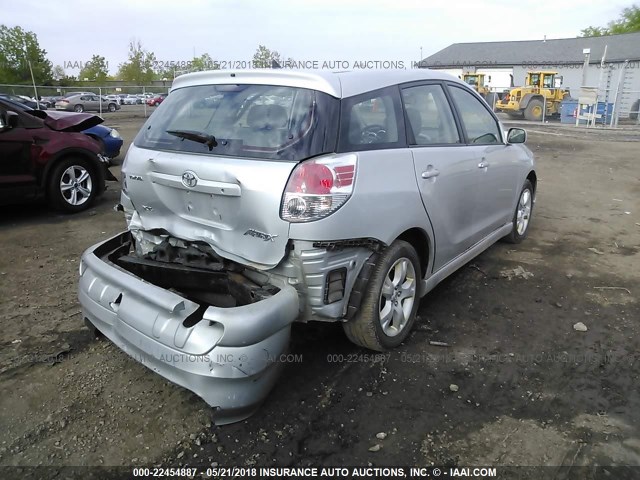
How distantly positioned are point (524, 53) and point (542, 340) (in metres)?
48.4

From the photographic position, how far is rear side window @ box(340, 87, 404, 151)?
3039mm

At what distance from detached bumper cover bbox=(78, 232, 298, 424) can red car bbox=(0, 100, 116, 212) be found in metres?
4.54

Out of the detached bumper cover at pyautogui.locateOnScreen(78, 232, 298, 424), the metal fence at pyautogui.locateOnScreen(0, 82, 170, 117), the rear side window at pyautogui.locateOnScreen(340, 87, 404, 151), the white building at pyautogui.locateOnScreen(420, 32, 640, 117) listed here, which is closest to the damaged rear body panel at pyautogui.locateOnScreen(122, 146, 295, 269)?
the detached bumper cover at pyautogui.locateOnScreen(78, 232, 298, 424)

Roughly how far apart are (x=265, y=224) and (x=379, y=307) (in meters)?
0.95

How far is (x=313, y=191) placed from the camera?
2785mm

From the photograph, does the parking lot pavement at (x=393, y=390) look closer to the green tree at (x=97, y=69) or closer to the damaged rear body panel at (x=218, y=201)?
the damaged rear body panel at (x=218, y=201)

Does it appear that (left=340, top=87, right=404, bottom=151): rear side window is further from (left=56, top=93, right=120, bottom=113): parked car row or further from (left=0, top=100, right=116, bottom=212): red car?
(left=56, top=93, right=120, bottom=113): parked car row

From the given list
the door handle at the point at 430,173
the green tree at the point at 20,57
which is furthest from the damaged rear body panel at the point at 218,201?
the green tree at the point at 20,57

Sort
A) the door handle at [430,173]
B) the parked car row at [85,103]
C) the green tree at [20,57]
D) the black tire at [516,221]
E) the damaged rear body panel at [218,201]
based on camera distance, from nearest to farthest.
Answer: the damaged rear body panel at [218,201]
the door handle at [430,173]
the black tire at [516,221]
the parked car row at [85,103]
the green tree at [20,57]

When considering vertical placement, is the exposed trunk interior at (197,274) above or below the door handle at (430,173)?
below

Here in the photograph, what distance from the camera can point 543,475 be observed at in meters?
2.46

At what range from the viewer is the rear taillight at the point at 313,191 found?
9.10ft

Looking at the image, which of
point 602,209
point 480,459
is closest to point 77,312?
point 480,459

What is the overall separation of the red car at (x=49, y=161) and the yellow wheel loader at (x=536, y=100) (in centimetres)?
2449
